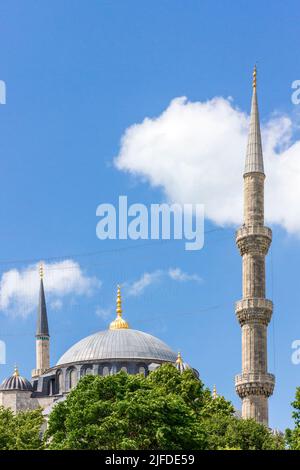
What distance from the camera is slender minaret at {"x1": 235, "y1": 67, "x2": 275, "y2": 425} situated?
57.8m

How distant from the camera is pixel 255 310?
192ft

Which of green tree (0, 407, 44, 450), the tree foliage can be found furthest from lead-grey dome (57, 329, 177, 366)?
the tree foliage

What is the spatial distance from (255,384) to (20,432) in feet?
48.2

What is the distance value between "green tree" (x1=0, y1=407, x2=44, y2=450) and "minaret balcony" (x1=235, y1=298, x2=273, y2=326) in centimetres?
1152

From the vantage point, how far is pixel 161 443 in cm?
3825

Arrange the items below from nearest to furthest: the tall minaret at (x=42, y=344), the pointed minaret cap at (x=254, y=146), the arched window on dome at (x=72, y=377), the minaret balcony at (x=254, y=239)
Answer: the minaret balcony at (x=254, y=239), the pointed minaret cap at (x=254, y=146), the arched window on dome at (x=72, y=377), the tall minaret at (x=42, y=344)

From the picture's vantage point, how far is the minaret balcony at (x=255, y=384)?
57375mm

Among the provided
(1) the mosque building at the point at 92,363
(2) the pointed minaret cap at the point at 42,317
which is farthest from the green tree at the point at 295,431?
(2) the pointed minaret cap at the point at 42,317

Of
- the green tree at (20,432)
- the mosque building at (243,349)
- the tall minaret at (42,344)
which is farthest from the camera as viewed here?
the tall minaret at (42,344)

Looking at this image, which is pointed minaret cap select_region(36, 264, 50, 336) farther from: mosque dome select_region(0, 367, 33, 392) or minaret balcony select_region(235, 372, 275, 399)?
minaret balcony select_region(235, 372, 275, 399)

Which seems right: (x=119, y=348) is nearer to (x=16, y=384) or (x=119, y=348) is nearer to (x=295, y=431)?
(x=16, y=384)

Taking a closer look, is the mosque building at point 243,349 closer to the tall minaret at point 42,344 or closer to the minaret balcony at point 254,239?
the minaret balcony at point 254,239

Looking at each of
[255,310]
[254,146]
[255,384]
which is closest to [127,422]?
[255,384]
